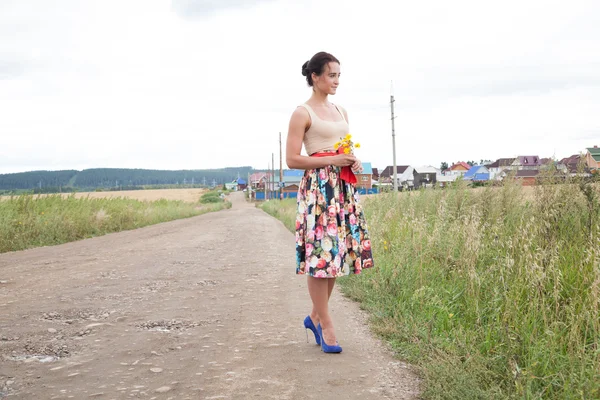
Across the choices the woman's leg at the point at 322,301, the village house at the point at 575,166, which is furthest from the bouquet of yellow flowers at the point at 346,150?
the village house at the point at 575,166

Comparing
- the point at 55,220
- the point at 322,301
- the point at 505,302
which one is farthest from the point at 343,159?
the point at 55,220

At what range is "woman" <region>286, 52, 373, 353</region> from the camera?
11.3 feet

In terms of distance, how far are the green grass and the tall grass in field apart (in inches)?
359

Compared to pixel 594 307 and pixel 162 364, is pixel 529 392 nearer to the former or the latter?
pixel 594 307

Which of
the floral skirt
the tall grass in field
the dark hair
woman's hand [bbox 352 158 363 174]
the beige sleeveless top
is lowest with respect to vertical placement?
the tall grass in field

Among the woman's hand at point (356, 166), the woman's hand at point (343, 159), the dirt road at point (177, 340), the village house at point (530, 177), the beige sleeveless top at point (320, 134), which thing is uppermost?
the beige sleeveless top at point (320, 134)

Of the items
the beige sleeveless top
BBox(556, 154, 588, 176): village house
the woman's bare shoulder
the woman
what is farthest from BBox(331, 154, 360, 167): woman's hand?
BBox(556, 154, 588, 176): village house

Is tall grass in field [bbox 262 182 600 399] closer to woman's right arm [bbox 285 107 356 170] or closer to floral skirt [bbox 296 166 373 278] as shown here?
floral skirt [bbox 296 166 373 278]

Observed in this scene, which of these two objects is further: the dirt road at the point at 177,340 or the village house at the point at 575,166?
the village house at the point at 575,166

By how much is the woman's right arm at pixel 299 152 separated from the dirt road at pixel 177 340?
4.52ft

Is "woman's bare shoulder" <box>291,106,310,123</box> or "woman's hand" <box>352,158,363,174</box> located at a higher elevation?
"woman's bare shoulder" <box>291,106,310,123</box>

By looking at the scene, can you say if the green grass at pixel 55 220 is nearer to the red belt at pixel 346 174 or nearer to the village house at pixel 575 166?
the red belt at pixel 346 174

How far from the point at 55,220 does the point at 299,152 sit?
1212cm

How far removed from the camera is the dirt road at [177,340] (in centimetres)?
293
